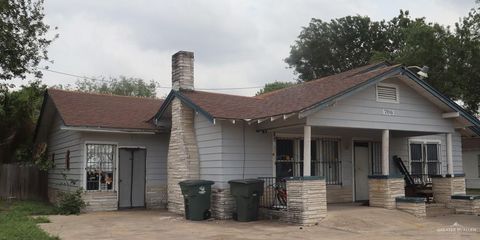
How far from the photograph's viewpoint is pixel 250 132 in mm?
14914

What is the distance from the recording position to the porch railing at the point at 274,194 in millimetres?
13977

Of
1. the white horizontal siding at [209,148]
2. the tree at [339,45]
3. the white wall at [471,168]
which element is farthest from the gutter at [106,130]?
the tree at [339,45]

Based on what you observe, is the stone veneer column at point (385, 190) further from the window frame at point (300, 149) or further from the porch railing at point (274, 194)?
the porch railing at point (274, 194)

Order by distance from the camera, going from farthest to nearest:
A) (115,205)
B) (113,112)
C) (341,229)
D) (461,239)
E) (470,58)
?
(470,58) → (113,112) → (115,205) → (341,229) → (461,239)

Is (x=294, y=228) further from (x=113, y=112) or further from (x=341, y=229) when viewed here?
(x=113, y=112)

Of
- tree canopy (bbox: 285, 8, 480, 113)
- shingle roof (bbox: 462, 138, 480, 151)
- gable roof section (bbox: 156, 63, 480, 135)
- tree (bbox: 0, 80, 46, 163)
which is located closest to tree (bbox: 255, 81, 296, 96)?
tree canopy (bbox: 285, 8, 480, 113)

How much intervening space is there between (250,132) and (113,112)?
5.95 m

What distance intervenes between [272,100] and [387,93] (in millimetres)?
3501

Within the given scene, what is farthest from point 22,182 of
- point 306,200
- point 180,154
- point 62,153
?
point 306,200

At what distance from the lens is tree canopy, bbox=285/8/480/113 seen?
2884 centimetres

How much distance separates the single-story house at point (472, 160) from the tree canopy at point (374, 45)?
12.7 ft

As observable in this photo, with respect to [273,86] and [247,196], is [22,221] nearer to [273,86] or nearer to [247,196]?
[247,196]

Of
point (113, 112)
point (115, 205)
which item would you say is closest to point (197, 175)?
point (115, 205)

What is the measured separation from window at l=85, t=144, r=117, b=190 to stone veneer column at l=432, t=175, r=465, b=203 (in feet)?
35.2
